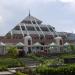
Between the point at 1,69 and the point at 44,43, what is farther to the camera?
the point at 44,43

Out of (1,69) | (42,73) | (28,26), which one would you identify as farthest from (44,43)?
(42,73)

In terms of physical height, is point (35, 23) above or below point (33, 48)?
above

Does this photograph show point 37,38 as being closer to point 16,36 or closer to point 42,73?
point 16,36

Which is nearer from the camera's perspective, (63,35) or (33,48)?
(33,48)

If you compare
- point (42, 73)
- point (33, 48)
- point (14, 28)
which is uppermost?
point (14, 28)

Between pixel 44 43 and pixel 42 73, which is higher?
pixel 44 43

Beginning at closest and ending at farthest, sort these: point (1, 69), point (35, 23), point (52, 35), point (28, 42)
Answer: point (1, 69)
point (28, 42)
point (52, 35)
point (35, 23)

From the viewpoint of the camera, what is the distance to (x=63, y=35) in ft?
274

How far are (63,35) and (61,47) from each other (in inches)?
338

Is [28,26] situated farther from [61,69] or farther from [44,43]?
[61,69]

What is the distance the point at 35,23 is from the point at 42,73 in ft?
221

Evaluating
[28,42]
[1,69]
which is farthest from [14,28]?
[1,69]

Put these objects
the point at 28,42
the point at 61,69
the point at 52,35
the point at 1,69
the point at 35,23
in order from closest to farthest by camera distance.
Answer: the point at 61,69, the point at 1,69, the point at 28,42, the point at 52,35, the point at 35,23

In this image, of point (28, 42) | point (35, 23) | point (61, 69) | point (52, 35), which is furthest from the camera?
point (35, 23)
